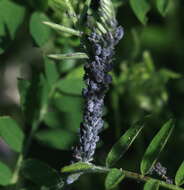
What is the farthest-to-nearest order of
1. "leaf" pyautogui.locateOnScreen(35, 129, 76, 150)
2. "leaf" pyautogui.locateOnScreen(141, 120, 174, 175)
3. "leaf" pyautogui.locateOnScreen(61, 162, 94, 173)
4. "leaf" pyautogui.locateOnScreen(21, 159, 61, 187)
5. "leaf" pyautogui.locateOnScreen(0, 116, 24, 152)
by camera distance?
"leaf" pyautogui.locateOnScreen(35, 129, 76, 150) < "leaf" pyautogui.locateOnScreen(0, 116, 24, 152) < "leaf" pyautogui.locateOnScreen(21, 159, 61, 187) < "leaf" pyautogui.locateOnScreen(141, 120, 174, 175) < "leaf" pyautogui.locateOnScreen(61, 162, 94, 173)

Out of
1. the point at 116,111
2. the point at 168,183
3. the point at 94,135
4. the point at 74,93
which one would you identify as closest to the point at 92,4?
the point at 94,135

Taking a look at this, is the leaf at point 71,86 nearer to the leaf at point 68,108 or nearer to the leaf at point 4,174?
the leaf at point 68,108

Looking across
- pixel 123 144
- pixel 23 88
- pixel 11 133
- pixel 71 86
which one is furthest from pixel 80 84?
pixel 123 144

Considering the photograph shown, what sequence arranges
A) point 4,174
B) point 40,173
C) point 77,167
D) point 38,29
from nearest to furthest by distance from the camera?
point 77,167
point 40,173
point 4,174
point 38,29

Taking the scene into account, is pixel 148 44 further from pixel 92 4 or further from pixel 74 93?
pixel 92 4

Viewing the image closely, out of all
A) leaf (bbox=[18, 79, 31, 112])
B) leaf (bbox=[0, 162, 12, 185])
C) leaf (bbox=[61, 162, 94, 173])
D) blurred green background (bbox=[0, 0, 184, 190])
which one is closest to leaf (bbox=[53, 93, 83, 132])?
blurred green background (bbox=[0, 0, 184, 190])

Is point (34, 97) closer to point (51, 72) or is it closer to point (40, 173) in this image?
point (51, 72)

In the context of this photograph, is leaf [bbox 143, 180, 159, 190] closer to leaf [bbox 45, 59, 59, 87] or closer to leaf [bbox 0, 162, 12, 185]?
leaf [bbox 0, 162, 12, 185]
